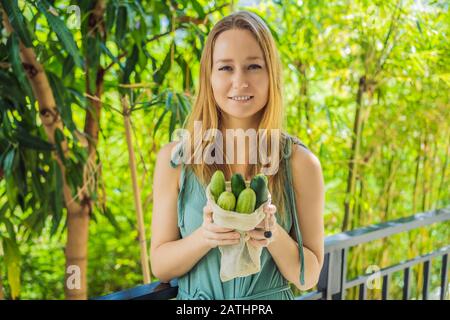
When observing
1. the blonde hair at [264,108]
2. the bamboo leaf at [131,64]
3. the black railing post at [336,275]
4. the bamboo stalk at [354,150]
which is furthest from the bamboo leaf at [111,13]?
the bamboo stalk at [354,150]

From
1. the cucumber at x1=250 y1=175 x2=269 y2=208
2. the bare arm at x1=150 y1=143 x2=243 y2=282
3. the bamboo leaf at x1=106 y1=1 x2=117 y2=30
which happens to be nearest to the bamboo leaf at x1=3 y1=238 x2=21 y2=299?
the bamboo leaf at x1=106 y1=1 x2=117 y2=30

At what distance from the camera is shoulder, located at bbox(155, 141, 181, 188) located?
2.43 feet

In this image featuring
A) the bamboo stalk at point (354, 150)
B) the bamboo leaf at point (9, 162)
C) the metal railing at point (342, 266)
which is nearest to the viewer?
the metal railing at point (342, 266)

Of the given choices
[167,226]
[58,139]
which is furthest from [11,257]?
[167,226]

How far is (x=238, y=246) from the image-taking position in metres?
0.63

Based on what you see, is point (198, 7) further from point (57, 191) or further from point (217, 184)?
point (217, 184)

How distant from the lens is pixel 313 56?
1.76 metres

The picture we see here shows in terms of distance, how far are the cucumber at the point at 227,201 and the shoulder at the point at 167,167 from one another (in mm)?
157

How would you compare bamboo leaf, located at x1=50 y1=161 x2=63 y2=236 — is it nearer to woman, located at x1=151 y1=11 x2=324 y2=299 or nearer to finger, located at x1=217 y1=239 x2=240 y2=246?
woman, located at x1=151 y1=11 x2=324 y2=299

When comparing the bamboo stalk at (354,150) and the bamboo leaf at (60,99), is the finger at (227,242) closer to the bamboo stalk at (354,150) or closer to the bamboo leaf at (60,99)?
the bamboo leaf at (60,99)

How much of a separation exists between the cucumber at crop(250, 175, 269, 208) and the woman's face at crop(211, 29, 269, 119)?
0.44 feet

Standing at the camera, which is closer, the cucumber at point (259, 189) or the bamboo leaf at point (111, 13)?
the cucumber at point (259, 189)

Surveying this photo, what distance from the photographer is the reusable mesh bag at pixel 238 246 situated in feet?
1.96
